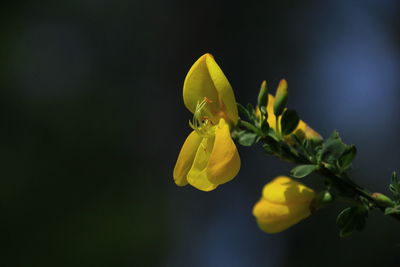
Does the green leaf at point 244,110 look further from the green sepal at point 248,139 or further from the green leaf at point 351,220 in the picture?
the green leaf at point 351,220

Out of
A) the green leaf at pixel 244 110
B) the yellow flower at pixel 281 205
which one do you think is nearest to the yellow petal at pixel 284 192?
the yellow flower at pixel 281 205

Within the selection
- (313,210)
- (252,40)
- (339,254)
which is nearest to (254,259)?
(339,254)

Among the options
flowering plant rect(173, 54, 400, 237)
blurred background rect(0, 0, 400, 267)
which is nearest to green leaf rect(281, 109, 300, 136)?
flowering plant rect(173, 54, 400, 237)

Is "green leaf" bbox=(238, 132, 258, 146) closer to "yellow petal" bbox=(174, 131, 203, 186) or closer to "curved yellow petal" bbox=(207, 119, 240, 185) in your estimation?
"curved yellow petal" bbox=(207, 119, 240, 185)

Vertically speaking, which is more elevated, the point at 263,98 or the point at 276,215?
the point at 263,98

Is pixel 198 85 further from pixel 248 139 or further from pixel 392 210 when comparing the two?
pixel 392 210

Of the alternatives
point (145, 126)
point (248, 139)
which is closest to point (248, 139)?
point (248, 139)
